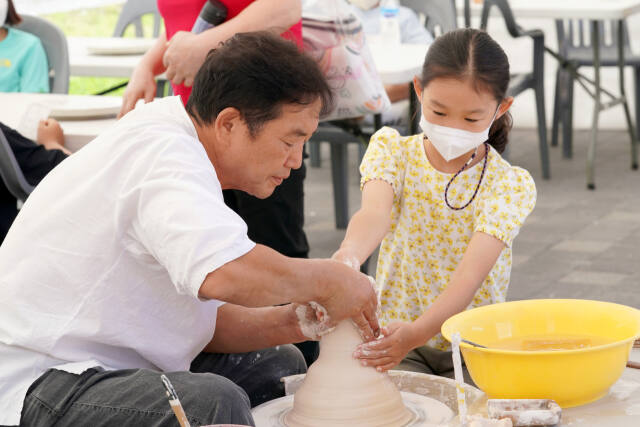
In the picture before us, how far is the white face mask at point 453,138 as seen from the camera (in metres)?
2.32

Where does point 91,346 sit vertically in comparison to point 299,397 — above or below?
above

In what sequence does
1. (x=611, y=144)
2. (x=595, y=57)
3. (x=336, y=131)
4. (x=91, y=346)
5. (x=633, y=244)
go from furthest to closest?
(x=611, y=144)
(x=595, y=57)
(x=633, y=244)
(x=336, y=131)
(x=91, y=346)

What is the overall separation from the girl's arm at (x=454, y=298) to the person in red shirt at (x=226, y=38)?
0.76 meters

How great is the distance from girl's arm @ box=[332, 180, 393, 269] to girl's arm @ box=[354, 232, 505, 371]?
0.69 feet

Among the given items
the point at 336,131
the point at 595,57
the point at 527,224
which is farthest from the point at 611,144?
the point at 336,131

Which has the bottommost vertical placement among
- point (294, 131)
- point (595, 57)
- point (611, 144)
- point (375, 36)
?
point (611, 144)

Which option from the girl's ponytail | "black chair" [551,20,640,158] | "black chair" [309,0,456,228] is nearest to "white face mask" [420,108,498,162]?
the girl's ponytail

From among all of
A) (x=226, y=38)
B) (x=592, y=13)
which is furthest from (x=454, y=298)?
(x=592, y=13)

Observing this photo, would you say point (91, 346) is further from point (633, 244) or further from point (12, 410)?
point (633, 244)

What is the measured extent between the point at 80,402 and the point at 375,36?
3.52m

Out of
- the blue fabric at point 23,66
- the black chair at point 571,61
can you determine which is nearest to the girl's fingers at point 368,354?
the blue fabric at point 23,66

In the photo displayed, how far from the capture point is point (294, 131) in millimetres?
1864

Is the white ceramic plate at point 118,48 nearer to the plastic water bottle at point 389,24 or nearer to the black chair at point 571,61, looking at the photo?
the plastic water bottle at point 389,24

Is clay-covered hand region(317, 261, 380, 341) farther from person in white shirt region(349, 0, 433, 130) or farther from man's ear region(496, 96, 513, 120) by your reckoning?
person in white shirt region(349, 0, 433, 130)
